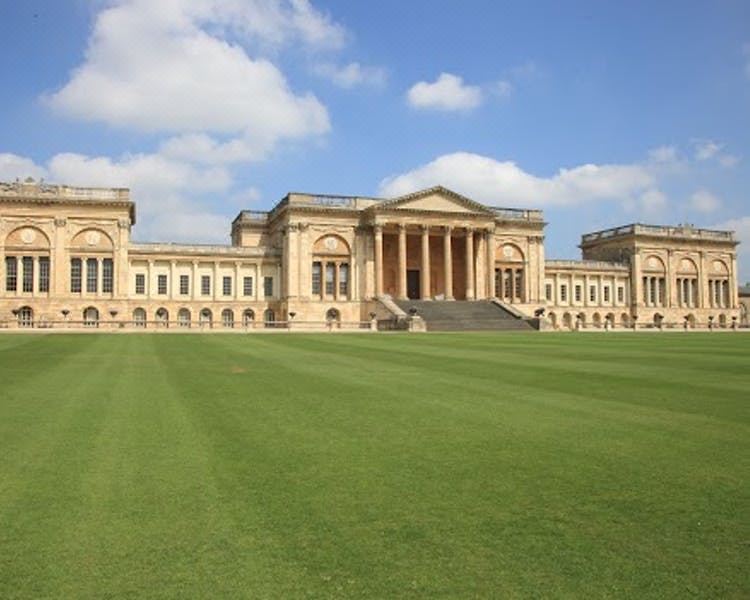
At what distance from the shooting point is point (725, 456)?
8375mm

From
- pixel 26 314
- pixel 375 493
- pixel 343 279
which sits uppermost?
pixel 343 279

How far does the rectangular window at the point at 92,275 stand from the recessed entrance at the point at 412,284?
32196mm

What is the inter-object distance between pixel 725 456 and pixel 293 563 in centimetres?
577

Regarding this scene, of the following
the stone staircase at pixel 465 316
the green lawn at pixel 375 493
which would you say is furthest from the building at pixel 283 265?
the green lawn at pixel 375 493

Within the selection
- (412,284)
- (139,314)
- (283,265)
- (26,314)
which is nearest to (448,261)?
(412,284)

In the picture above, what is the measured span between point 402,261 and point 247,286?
55.2 ft

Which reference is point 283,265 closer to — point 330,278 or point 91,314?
point 330,278

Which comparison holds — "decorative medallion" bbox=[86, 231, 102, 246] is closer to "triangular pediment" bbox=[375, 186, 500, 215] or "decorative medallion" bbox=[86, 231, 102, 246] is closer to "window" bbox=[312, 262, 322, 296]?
"window" bbox=[312, 262, 322, 296]

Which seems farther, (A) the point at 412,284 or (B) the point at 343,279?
(A) the point at 412,284

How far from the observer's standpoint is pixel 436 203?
240 feet

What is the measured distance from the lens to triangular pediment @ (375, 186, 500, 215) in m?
71.7

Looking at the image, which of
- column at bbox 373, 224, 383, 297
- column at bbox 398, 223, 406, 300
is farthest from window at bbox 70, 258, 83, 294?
column at bbox 398, 223, 406, 300

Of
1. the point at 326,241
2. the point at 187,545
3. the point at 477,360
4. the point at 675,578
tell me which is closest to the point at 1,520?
the point at 187,545

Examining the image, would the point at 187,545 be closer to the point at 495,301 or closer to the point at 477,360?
the point at 477,360
